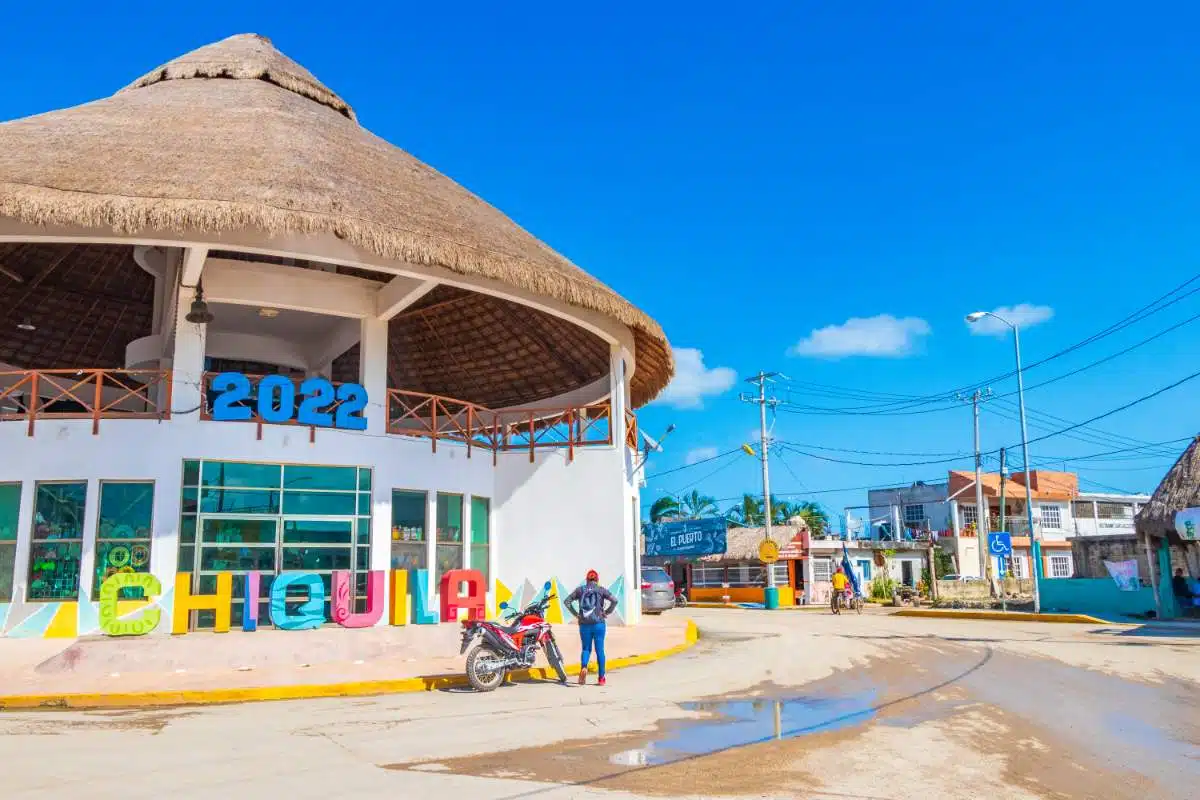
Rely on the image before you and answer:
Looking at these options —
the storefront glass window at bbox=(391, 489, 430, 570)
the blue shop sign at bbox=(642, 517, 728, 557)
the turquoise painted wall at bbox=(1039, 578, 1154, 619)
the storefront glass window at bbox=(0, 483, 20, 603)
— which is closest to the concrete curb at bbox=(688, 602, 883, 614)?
the blue shop sign at bbox=(642, 517, 728, 557)

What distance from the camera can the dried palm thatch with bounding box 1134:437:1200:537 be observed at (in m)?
25.8

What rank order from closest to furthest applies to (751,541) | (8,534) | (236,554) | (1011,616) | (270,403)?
(8,534) → (236,554) → (270,403) → (1011,616) → (751,541)

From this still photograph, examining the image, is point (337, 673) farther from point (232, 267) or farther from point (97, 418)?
point (232, 267)

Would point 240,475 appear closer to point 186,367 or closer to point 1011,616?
point 186,367

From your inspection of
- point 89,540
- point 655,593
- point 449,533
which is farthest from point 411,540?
point 655,593

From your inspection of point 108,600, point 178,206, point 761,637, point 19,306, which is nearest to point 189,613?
point 108,600

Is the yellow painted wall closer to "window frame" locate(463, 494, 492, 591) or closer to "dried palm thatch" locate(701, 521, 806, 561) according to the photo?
"dried palm thatch" locate(701, 521, 806, 561)

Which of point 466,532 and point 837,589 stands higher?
point 466,532

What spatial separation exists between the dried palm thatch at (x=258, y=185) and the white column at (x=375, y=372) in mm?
2962

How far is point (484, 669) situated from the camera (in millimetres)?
12344

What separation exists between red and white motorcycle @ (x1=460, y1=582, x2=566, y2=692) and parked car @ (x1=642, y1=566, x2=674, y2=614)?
15.9m

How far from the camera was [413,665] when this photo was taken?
14102 mm

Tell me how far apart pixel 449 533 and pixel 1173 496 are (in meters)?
20.1

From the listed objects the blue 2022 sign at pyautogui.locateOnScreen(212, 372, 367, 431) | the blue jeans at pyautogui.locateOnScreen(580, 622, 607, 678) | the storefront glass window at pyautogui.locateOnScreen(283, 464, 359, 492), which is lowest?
the blue jeans at pyautogui.locateOnScreen(580, 622, 607, 678)
